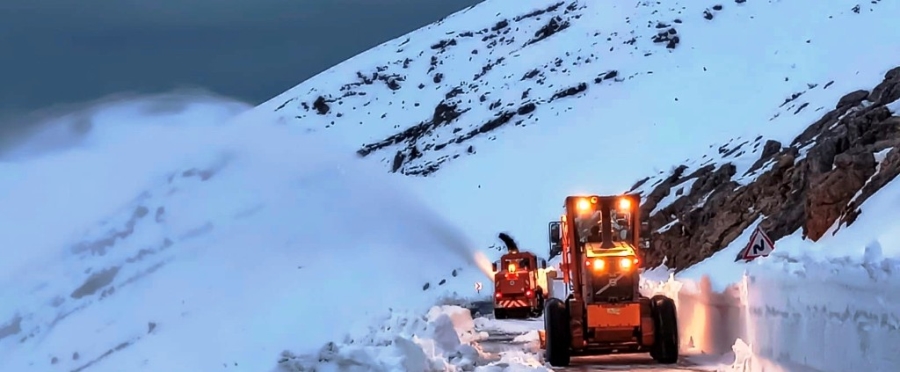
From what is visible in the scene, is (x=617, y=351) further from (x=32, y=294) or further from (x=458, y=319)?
(x=32, y=294)

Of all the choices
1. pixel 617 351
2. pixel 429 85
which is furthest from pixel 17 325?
pixel 429 85

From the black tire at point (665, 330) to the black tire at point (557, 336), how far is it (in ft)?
4.32

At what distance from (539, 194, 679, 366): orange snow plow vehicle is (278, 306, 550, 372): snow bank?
3.13 ft

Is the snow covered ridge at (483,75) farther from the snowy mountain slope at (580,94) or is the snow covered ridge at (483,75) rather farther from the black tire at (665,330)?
the black tire at (665,330)

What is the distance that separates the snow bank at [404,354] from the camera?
11.2 meters

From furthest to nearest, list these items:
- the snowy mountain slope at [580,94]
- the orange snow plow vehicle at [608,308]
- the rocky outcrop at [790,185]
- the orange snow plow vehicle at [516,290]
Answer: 1. the snowy mountain slope at [580,94]
2. the orange snow plow vehicle at [516,290]
3. the rocky outcrop at [790,185]
4. the orange snow plow vehicle at [608,308]

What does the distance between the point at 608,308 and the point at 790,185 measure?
56.8 ft

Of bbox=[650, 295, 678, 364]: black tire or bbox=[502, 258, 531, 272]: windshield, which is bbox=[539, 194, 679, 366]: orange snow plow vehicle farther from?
bbox=[502, 258, 531, 272]: windshield

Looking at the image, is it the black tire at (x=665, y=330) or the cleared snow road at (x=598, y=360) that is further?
the black tire at (x=665, y=330)

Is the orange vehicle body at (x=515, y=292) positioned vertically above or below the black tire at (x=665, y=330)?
above

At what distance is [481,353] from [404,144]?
82225 mm

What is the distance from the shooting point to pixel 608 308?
14.8 m

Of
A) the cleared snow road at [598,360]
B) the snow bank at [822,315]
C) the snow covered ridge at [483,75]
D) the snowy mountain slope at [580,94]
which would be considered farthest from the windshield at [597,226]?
the snow covered ridge at [483,75]

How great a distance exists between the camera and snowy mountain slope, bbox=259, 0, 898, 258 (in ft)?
224
